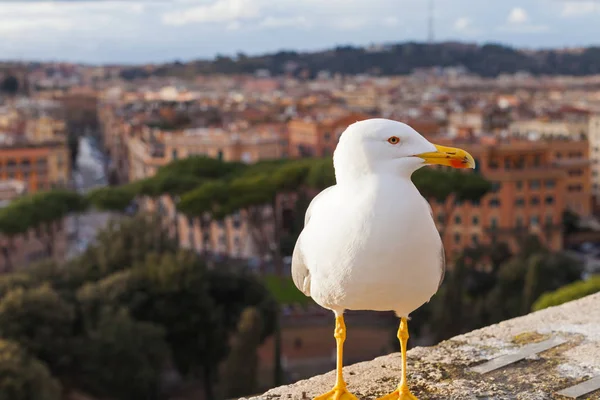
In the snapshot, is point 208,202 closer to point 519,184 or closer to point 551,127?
point 519,184

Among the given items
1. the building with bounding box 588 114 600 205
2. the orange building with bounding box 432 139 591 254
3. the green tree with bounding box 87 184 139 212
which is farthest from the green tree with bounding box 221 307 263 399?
the building with bounding box 588 114 600 205

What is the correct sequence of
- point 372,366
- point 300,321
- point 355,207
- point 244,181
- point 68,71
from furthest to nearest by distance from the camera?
point 68,71 < point 244,181 < point 300,321 < point 372,366 < point 355,207

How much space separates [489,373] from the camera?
4.18 meters

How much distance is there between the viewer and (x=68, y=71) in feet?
530

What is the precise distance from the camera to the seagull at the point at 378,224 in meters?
3.25

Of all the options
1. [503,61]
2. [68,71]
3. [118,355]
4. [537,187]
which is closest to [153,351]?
[118,355]

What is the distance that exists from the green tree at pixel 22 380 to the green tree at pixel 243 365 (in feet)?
9.74

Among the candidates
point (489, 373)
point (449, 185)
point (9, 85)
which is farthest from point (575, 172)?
point (9, 85)

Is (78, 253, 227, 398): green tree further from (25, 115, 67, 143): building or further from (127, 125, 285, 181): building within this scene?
(25, 115, 67, 143): building

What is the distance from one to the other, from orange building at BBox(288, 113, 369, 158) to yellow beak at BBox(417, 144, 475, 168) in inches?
1643

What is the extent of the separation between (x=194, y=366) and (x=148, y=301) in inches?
62.0

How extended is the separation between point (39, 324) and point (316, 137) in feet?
100

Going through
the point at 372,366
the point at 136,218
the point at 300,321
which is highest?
the point at 372,366

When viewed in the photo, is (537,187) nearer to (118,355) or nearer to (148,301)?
(148,301)
